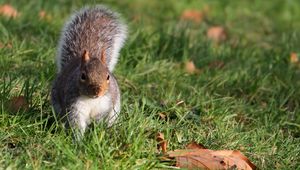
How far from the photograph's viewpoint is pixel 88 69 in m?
3.35

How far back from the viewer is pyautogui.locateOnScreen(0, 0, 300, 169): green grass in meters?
3.29

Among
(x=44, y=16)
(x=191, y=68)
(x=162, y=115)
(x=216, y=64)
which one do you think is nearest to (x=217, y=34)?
(x=216, y=64)

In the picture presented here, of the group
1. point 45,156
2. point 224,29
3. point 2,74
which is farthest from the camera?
point 224,29

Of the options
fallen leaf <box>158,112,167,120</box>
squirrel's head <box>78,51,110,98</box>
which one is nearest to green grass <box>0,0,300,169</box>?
fallen leaf <box>158,112,167,120</box>

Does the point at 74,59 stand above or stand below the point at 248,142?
above

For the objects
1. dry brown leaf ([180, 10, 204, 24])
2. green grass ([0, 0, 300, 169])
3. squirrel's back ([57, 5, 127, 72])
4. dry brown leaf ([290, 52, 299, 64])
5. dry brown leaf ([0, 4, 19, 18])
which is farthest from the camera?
dry brown leaf ([180, 10, 204, 24])

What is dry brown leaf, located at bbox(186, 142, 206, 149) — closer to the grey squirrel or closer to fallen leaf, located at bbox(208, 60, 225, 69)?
the grey squirrel

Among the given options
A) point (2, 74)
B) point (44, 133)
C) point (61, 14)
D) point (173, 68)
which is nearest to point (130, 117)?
point (44, 133)

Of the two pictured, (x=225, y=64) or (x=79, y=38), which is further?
(x=225, y=64)

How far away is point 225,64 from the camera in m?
5.14

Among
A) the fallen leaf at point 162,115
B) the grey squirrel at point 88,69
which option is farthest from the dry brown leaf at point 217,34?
the fallen leaf at point 162,115

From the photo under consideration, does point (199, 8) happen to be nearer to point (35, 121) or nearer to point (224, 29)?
point (224, 29)

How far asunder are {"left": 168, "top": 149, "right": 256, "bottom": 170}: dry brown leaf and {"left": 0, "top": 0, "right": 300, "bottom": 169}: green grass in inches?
4.1

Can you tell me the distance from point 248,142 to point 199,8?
3.21 m
